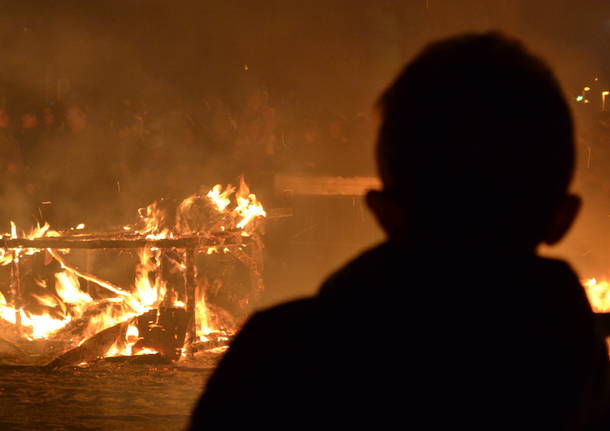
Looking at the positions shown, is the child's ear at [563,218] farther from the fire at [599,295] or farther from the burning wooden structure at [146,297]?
the fire at [599,295]

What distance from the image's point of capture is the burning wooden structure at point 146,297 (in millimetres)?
7168

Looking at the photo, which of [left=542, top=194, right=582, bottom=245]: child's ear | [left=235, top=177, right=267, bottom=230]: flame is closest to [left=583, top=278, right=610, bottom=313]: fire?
[left=235, top=177, right=267, bottom=230]: flame

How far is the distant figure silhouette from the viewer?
847 mm

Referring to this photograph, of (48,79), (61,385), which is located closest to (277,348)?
(61,385)

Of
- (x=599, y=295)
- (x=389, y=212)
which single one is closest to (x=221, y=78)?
(x=599, y=295)

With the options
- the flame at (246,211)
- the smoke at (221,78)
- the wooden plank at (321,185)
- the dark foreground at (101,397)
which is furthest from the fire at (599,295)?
the dark foreground at (101,397)

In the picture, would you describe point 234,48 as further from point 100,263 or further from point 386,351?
→ point 386,351

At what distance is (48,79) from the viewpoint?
1059cm

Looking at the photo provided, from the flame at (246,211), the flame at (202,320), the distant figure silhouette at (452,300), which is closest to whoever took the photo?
the distant figure silhouette at (452,300)

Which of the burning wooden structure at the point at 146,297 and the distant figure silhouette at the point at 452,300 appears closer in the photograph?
the distant figure silhouette at the point at 452,300

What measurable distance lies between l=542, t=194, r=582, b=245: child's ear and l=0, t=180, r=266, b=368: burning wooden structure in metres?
6.20

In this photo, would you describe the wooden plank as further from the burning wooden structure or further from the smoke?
the burning wooden structure

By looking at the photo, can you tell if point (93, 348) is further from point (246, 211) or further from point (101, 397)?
point (246, 211)

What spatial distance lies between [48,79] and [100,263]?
3096 millimetres
